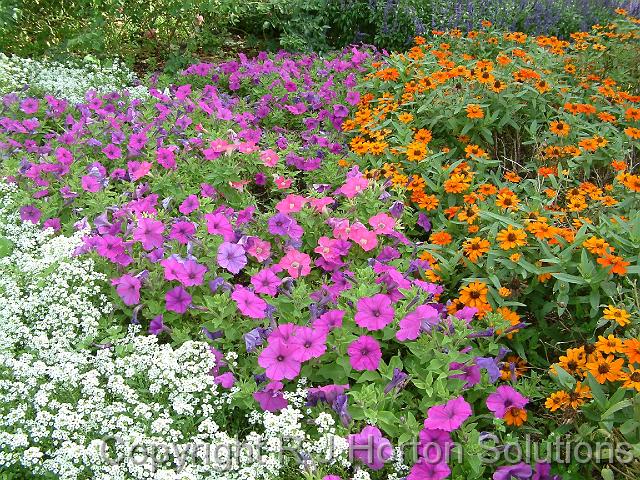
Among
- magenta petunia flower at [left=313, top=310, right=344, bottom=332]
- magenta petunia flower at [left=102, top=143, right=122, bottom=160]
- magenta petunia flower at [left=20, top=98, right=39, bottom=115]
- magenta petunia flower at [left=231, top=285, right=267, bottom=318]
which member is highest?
magenta petunia flower at [left=313, top=310, right=344, bottom=332]

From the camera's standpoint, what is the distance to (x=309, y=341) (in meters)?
2.09

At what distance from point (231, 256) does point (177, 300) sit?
287mm

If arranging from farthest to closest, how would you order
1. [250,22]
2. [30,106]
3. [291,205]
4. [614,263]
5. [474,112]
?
[250,22], [30,106], [474,112], [291,205], [614,263]

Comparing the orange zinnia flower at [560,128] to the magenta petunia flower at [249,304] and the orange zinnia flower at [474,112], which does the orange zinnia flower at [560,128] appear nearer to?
the orange zinnia flower at [474,112]

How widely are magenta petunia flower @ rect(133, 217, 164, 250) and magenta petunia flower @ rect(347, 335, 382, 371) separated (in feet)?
3.20

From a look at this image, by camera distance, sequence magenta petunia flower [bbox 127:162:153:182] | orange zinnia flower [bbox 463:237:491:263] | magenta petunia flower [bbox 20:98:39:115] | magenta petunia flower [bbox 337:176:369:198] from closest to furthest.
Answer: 1. orange zinnia flower [bbox 463:237:491:263]
2. magenta petunia flower [bbox 337:176:369:198]
3. magenta petunia flower [bbox 127:162:153:182]
4. magenta petunia flower [bbox 20:98:39:115]

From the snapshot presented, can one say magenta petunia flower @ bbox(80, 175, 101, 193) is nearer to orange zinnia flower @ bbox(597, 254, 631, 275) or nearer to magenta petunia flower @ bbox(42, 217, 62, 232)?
magenta petunia flower @ bbox(42, 217, 62, 232)

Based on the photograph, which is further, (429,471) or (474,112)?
(474,112)

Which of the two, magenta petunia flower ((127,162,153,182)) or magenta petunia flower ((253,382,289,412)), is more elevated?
magenta petunia flower ((127,162,153,182))

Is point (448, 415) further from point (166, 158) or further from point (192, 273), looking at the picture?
point (166, 158)

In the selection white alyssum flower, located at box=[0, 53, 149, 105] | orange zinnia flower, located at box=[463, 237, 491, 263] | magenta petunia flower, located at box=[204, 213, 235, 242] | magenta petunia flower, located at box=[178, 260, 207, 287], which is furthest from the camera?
white alyssum flower, located at box=[0, 53, 149, 105]

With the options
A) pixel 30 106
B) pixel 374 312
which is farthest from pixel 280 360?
pixel 30 106

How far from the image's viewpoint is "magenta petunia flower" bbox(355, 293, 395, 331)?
2.13 m

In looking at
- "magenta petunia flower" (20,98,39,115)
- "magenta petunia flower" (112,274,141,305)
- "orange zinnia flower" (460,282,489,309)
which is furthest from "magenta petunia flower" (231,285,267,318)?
"magenta petunia flower" (20,98,39,115)
